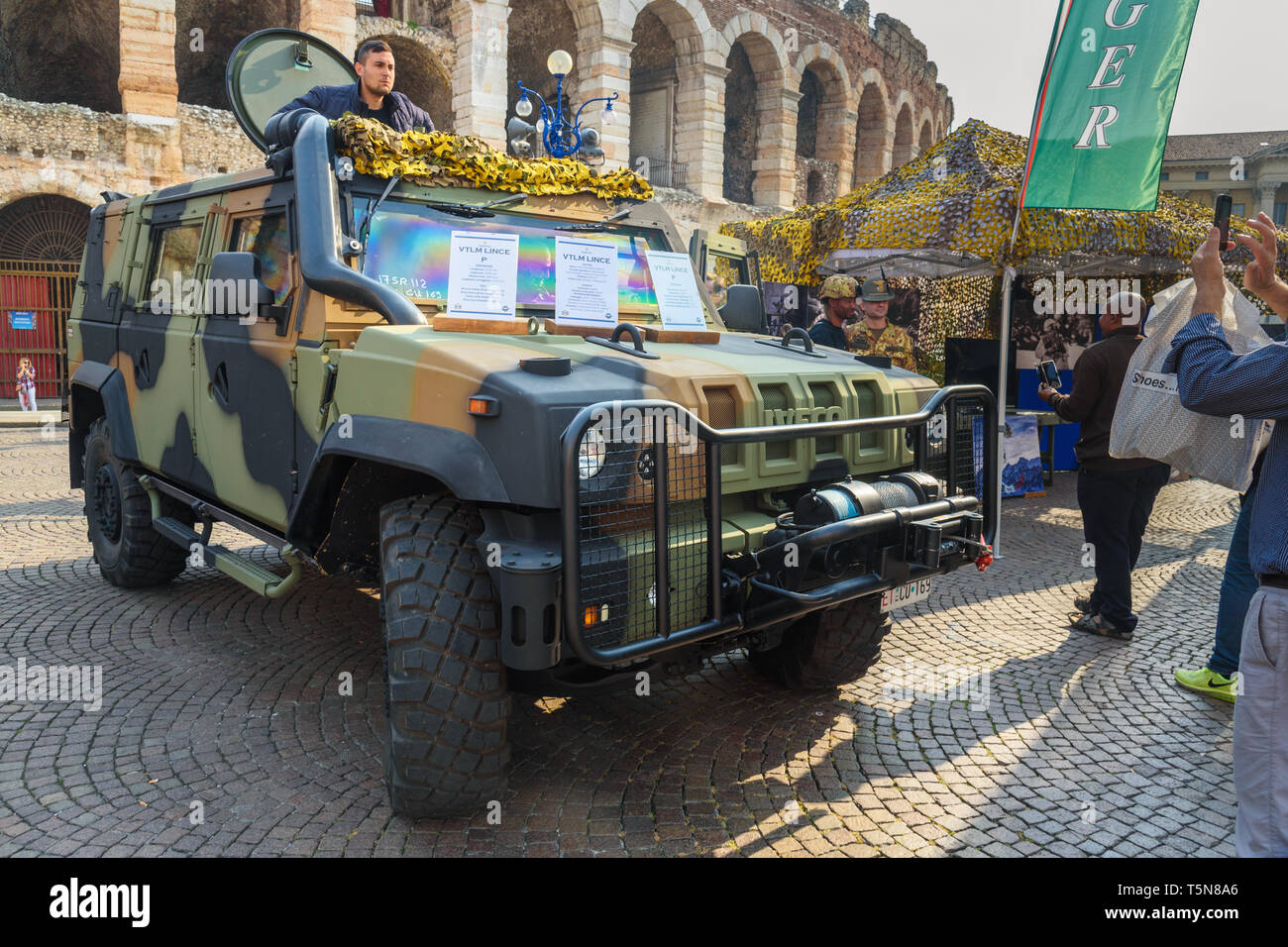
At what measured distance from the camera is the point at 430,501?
3.01m

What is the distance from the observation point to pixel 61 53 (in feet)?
75.8

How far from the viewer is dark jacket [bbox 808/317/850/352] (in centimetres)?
635

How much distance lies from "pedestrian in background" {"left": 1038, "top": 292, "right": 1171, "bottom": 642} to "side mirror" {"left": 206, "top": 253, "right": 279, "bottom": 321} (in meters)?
4.22

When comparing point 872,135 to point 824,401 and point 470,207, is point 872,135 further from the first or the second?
point 824,401

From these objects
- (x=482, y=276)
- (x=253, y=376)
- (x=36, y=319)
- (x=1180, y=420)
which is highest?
(x=36, y=319)

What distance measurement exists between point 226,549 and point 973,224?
6.92 metres

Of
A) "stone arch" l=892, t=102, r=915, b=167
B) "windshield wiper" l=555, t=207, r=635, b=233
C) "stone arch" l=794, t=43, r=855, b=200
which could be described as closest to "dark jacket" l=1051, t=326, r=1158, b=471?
"windshield wiper" l=555, t=207, r=635, b=233

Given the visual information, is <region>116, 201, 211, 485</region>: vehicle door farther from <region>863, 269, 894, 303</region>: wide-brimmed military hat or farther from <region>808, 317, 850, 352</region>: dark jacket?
Result: <region>863, 269, 894, 303</region>: wide-brimmed military hat

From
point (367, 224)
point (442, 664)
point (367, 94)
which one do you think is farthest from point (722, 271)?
point (442, 664)

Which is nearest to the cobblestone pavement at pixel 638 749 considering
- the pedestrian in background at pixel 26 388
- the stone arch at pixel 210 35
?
the pedestrian in background at pixel 26 388

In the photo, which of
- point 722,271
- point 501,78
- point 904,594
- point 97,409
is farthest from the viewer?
point 501,78

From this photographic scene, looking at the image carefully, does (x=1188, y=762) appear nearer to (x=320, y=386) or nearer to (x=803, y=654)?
(x=803, y=654)

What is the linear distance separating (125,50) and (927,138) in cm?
3221
